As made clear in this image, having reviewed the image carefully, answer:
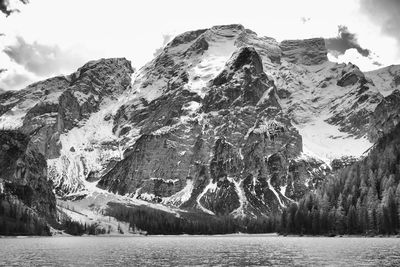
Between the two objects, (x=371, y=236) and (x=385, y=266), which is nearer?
(x=385, y=266)

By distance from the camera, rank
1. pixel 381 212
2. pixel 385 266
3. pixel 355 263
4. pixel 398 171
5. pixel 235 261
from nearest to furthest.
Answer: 1. pixel 385 266
2. pixel 355 263
3. pixel 235 261
4. pixel 381 212
5. pixel 398 171

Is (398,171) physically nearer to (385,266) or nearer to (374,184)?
(374,184)

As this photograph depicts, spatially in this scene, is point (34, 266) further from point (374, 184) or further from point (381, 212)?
point (374, 184)

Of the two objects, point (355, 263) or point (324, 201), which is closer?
point (355, 263)

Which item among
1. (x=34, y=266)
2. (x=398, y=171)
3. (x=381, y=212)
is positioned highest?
(x=398, y=171)

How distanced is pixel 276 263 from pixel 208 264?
9190 millimetres

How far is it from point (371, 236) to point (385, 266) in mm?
99170

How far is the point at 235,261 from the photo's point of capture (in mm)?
80875

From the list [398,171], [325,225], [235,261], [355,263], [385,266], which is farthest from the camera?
[398,171]

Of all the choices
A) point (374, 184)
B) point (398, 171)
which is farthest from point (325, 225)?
point (398, 171)

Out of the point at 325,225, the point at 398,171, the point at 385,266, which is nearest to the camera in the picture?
the point at 385,266

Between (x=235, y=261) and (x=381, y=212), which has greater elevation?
(x=381, y=212)

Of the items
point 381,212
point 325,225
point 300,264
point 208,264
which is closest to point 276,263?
point 300,264

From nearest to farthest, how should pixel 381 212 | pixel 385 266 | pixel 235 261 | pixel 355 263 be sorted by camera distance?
pixel 385 266 → pixel 355 263 → pixel 235 261 → pixel 381 212
